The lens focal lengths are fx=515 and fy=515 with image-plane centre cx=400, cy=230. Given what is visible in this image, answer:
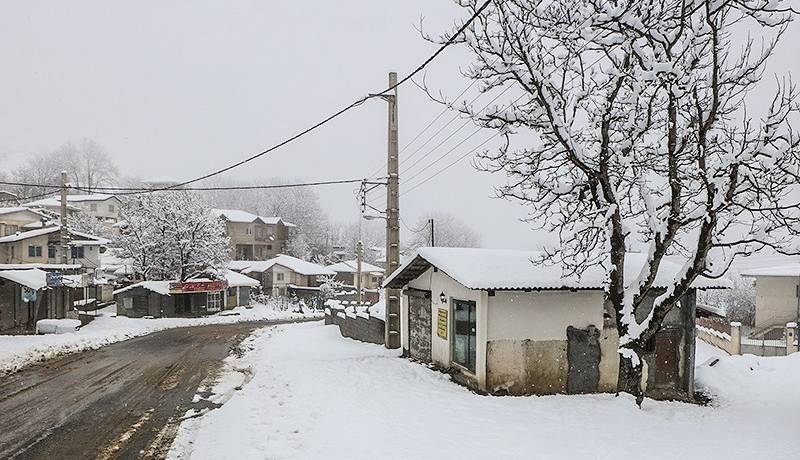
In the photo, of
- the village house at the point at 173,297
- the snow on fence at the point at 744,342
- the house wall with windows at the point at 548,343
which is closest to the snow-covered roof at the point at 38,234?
the village house at the point at 173,297

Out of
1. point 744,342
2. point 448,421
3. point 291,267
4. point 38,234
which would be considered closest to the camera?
point 448,421

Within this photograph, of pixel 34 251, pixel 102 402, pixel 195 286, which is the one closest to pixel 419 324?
pixel 102 402

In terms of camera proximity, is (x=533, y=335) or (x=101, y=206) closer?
(x=533, y=335)

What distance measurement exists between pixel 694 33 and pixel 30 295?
27776 millimetres

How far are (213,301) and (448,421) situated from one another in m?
34.1

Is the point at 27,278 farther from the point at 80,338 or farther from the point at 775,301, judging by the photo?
the point at 775,301

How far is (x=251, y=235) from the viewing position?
2694 inches

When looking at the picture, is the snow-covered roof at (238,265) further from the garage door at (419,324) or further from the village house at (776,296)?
the village house at (776,296)

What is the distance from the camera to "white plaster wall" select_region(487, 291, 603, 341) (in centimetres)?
1242

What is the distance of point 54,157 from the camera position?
89.0 meters

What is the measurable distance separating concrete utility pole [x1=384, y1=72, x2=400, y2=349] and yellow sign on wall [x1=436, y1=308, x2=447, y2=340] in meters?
3.21

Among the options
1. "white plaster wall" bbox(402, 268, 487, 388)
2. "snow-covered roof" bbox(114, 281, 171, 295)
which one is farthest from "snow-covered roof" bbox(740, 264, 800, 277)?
"snow-covered roof" bbox(114, 281, 171, 295)

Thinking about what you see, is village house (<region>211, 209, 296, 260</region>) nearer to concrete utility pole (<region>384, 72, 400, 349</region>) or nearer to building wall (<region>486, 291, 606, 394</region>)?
concrete utility pole (<region>384, 72, 400, 349</region>)

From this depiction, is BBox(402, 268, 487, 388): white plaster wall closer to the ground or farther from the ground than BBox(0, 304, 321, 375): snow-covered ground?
farther from the ground
